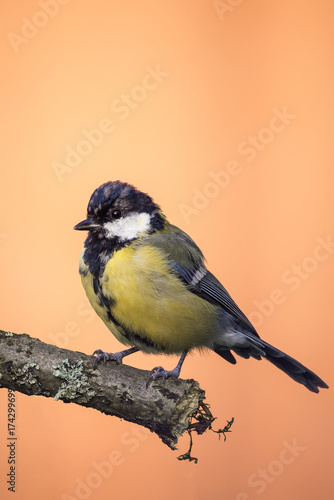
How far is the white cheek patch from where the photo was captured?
1.50 m

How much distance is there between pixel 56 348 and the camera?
50.3 inches

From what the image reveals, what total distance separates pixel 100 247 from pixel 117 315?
0.64 feet

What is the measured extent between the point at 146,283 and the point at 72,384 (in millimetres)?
334

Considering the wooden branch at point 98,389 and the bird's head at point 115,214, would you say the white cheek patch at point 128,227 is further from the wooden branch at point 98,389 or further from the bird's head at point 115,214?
the wooden branch at point 98,389

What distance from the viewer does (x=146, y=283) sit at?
1.43m

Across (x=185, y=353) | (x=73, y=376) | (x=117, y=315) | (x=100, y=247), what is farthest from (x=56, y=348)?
(x=185, y=353)

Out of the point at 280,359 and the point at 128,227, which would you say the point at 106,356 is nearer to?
the point at 128,227

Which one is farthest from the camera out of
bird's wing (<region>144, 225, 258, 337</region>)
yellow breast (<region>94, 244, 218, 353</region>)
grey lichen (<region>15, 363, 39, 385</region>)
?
→ bird's wing (<region>144, 225, 258, 337</region>)

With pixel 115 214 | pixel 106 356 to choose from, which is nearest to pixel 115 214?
pixel 115 214

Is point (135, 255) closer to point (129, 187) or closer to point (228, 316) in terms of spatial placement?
point (129, 187)

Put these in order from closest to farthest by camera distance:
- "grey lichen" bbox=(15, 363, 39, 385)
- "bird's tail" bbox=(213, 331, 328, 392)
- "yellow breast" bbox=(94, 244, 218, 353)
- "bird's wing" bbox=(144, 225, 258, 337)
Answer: "grey lichen" bbox=(15, 363, 39, 385)
"yellow breast" bbox=(94, 244, 218, 353)
"bird's wing" bbox=(144, 225, 258, 337)
"bird's tail" bbox=(213, 331, 328, 392)

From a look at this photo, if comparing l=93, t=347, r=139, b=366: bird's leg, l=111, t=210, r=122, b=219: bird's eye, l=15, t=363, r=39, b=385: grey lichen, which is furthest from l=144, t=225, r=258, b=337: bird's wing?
l=15, t=363, r=39, b=385: grey lichen

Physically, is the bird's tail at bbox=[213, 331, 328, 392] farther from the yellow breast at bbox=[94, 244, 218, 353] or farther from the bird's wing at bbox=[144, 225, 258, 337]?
the yellow breast at bbox=[94, 244, 218, 353]

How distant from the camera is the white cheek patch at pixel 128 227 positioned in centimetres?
150
